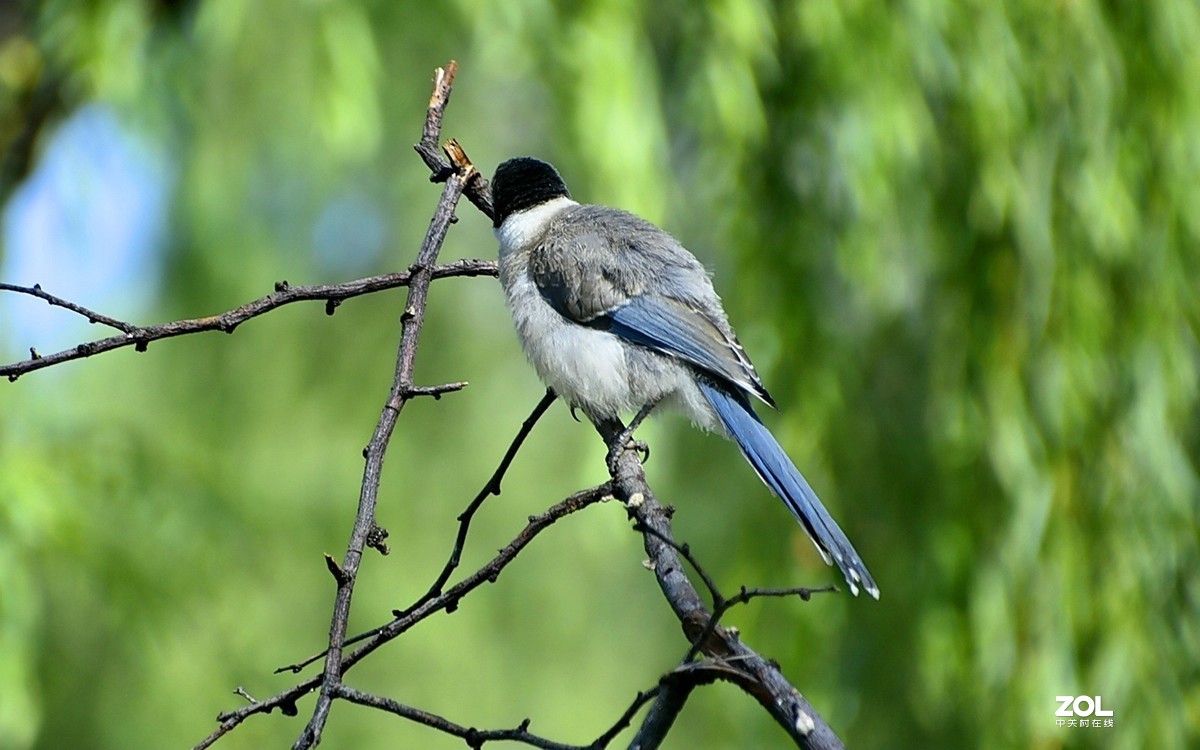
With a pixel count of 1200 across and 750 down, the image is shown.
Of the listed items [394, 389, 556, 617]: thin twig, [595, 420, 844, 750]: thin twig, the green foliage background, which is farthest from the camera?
the green foliage background

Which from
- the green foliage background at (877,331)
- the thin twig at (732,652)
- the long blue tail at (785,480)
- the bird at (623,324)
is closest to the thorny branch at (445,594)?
the thin twig at (732,652)

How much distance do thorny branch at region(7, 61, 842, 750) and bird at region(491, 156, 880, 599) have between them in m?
0.53

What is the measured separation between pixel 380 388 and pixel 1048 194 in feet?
8.62

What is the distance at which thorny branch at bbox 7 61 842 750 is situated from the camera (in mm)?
1084

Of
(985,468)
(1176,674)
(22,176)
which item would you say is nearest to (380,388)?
(22,176)

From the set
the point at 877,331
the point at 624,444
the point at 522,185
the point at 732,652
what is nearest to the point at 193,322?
the point at 732,652

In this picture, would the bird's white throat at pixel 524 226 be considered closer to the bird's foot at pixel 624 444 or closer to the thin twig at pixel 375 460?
the bird's foot at pixel 624 444

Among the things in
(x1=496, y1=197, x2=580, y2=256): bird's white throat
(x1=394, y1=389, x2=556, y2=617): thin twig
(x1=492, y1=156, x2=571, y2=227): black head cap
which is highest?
(x1=492, y1=156, x2=571, y2=227): black head cap

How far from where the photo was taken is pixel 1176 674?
2.67 m

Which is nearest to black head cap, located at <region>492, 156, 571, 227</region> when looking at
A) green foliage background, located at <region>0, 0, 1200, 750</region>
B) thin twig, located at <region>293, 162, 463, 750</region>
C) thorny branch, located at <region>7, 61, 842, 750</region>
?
green foliage background, located at <region>0, 0, 1200, 750</region>

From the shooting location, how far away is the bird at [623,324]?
2207 mm

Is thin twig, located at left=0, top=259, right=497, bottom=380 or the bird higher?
the bird

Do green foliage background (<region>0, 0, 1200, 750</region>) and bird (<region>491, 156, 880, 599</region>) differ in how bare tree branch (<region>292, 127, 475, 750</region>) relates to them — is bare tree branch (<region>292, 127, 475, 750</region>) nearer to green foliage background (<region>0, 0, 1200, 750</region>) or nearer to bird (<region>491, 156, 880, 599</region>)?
bird (<region>491, 156, 880, 599</region>)

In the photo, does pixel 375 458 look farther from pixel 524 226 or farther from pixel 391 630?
pixel 524 226
